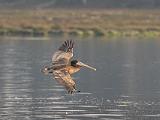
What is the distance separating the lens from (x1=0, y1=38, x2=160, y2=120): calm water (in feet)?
88.1

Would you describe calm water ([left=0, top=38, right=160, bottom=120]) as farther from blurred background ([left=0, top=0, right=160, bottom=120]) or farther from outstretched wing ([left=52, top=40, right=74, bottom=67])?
outstretched wing ([left=52, top=40, right=74, bottom=67])

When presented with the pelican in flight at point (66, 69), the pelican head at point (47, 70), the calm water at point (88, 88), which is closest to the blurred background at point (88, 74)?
the calm water at point (88, 88)

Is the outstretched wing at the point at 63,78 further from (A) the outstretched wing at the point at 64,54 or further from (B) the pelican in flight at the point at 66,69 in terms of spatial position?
(A) the outstretched wing at the point at 64,54

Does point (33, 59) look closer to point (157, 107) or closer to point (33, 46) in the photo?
point (33, 46)

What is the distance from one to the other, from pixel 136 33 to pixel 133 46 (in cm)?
1768

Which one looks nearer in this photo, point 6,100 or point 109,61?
point 6,100

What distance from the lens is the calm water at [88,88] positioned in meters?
26.8

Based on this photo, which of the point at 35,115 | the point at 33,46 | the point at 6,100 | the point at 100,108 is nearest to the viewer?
the point at 35,115

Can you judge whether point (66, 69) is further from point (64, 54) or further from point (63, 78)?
point (64, 54)

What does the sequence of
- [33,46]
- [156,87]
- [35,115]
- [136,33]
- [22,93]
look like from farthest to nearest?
[136,33], [33,46], [156,87], [22,93], [35,115]

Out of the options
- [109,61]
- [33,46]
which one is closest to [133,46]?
[33,46]

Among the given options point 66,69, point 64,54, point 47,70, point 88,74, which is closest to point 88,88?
point 88,74

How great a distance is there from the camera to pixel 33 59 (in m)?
49.3

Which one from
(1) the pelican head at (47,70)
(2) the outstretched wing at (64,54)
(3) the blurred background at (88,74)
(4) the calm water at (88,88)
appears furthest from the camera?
(3) the blurred background at (88,74)
